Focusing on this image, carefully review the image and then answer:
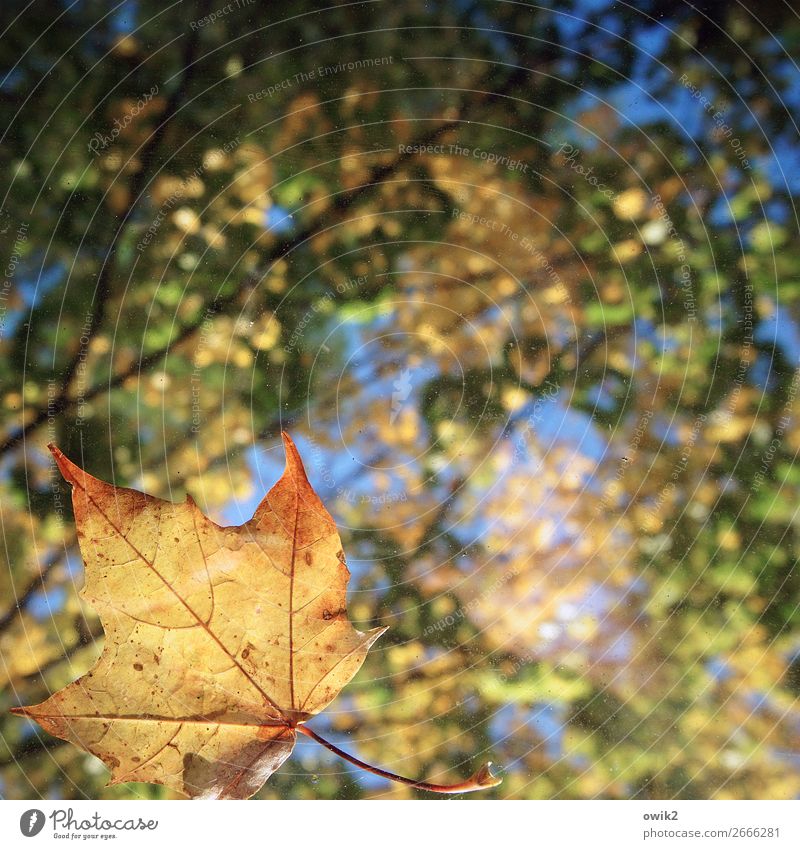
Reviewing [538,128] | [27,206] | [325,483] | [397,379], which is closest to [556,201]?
[538,128]

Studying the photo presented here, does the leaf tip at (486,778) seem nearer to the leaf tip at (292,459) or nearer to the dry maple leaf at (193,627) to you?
the dry maple leaf at (193,627)

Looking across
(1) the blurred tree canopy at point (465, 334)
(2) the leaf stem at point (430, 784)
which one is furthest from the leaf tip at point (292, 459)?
(2) the leaf stem at point (430, 784)

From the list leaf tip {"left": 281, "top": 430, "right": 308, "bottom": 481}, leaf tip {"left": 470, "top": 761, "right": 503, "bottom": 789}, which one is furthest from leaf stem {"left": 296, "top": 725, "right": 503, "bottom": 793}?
leaf tip {"left": 281, "top": 430, "right": 308, "bottom": 481}

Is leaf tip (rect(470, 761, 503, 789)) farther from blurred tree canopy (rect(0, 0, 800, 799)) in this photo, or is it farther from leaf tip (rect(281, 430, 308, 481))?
leaf tip (rect(281, 430, 308, 481))

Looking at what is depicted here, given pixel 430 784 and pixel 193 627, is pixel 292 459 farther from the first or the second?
pixel 430 784

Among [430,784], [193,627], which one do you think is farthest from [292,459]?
[430,784]

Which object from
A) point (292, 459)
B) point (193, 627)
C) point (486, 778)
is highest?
point (292, 459)
